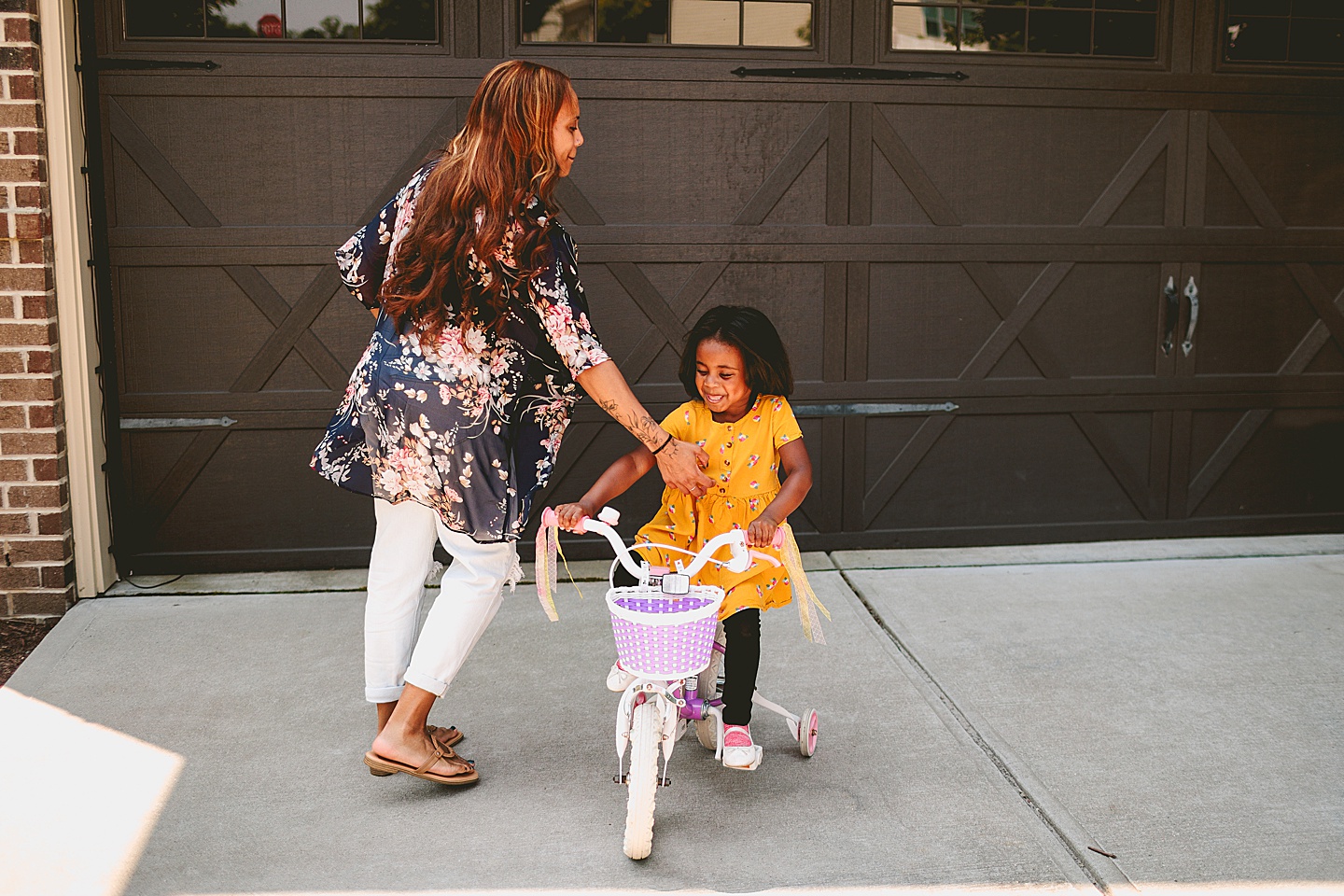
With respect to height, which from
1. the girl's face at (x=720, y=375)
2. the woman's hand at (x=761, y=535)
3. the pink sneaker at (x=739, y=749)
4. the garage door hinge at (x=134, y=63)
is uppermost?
the garage door hinge at (x=134, y=63)

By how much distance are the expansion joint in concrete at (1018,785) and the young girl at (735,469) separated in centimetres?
73

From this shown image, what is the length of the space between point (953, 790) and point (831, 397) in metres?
2.30

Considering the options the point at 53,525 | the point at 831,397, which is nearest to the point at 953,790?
the point at 831,397

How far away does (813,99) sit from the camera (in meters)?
4.89

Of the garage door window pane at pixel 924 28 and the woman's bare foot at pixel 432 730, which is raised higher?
the garage door window pane at pixel 924 28

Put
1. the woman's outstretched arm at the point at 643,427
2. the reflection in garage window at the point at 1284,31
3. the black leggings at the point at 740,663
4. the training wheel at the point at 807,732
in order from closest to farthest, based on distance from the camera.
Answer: the woman's outstretched arm at the point at 643,427, the black leggings at the point at 740,663, the training wheel at the point at 807,732, the reflection in garage window at the point at 1284,31

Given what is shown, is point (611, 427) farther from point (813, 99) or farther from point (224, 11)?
point (224, 11)

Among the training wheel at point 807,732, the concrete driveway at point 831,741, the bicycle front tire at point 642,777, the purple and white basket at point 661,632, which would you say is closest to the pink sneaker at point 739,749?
the concrete driveway at point 831,741

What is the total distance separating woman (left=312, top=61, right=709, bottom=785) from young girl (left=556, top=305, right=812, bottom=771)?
238 mm

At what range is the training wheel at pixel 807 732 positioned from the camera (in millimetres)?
3211

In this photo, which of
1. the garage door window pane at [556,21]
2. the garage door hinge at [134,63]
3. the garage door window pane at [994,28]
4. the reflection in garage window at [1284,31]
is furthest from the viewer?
the reflection in garage window at [1284,31]

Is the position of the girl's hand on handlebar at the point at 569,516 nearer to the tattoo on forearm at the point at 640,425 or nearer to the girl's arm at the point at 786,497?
the tattoo on forearm at the point at 640,425

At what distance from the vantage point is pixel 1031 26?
503 centimetres

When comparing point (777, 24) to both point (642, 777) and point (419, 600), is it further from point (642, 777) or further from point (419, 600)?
point (642, 777)
